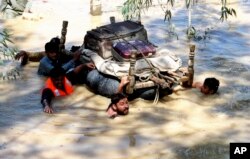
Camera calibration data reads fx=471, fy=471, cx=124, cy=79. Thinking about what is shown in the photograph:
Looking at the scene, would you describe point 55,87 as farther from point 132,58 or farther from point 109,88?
point 132,58

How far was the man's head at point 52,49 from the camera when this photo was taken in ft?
26.2

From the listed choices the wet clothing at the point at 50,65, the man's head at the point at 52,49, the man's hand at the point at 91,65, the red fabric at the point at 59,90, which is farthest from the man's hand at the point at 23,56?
the man's hand at the point at 91,65

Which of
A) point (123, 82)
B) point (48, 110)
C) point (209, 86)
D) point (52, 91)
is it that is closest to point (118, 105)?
point (123, 82)

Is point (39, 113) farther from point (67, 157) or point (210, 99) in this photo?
point (210, 99)

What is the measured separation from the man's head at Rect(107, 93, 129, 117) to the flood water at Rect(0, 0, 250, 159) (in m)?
0.11

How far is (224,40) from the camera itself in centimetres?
1137

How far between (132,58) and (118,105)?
72 centimetres

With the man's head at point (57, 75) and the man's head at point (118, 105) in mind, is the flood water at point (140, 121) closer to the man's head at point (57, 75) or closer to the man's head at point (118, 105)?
the man's head at point (118, 105)

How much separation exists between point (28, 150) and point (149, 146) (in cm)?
153

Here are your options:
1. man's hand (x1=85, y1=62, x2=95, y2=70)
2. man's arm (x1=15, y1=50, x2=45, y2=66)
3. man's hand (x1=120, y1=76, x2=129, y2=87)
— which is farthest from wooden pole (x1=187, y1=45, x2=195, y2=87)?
man's arm (x1=15, y1=50, x2=45, y2=66)

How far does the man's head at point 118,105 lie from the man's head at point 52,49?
1655 millimetres

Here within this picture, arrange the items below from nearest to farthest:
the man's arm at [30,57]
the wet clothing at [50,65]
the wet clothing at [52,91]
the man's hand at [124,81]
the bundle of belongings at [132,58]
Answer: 1. the man's hand at [124,81]
2. the bundle of belongings at [132,58]
3. the wet clothing at [52,91]
4. the wet clothing at [50,65]
5. the man's arm at [30,57]

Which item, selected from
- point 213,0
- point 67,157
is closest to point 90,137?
point 67,157

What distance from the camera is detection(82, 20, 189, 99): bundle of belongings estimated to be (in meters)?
7.24
